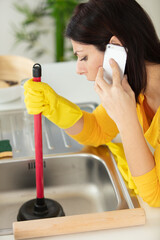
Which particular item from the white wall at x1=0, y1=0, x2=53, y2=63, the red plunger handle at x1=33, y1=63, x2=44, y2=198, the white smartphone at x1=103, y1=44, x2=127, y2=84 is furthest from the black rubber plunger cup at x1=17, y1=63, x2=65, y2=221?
the white wall at x1=0, y1=0, x2=53, y2=63

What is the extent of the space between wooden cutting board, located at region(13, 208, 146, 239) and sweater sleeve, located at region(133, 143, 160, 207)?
0.07 metres

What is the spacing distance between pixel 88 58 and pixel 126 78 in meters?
0.13

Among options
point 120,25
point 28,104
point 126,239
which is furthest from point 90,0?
A: point 126,239

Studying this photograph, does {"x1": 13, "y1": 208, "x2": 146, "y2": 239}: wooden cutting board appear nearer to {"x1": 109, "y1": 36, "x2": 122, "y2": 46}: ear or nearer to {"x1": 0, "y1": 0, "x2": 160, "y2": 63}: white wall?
{"x1": 109, "y1": 36, "x2": 122, "y2": 46}: ear

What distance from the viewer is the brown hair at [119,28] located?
3.68 ft

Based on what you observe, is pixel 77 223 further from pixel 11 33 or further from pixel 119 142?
pixel 11 33

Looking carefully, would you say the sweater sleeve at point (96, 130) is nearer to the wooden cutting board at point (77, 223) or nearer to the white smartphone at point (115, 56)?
the white smartphone at point (115, 56)

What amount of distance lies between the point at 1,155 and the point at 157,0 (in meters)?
2.79

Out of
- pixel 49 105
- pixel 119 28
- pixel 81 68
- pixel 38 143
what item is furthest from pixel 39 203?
pixel 119 28

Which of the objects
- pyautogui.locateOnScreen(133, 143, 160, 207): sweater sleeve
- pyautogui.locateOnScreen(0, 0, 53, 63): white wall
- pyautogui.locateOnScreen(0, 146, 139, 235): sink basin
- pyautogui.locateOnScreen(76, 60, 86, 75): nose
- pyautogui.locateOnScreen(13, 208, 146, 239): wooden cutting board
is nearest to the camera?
pyautogui.locateOnScreen(13, 208, 146, 239): wooden cutting board

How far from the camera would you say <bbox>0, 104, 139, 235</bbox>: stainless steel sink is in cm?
135

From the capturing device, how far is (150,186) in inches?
44.0

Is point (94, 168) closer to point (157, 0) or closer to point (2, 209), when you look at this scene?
point (2, 209)

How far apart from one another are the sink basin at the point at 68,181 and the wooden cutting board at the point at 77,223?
27 cm
